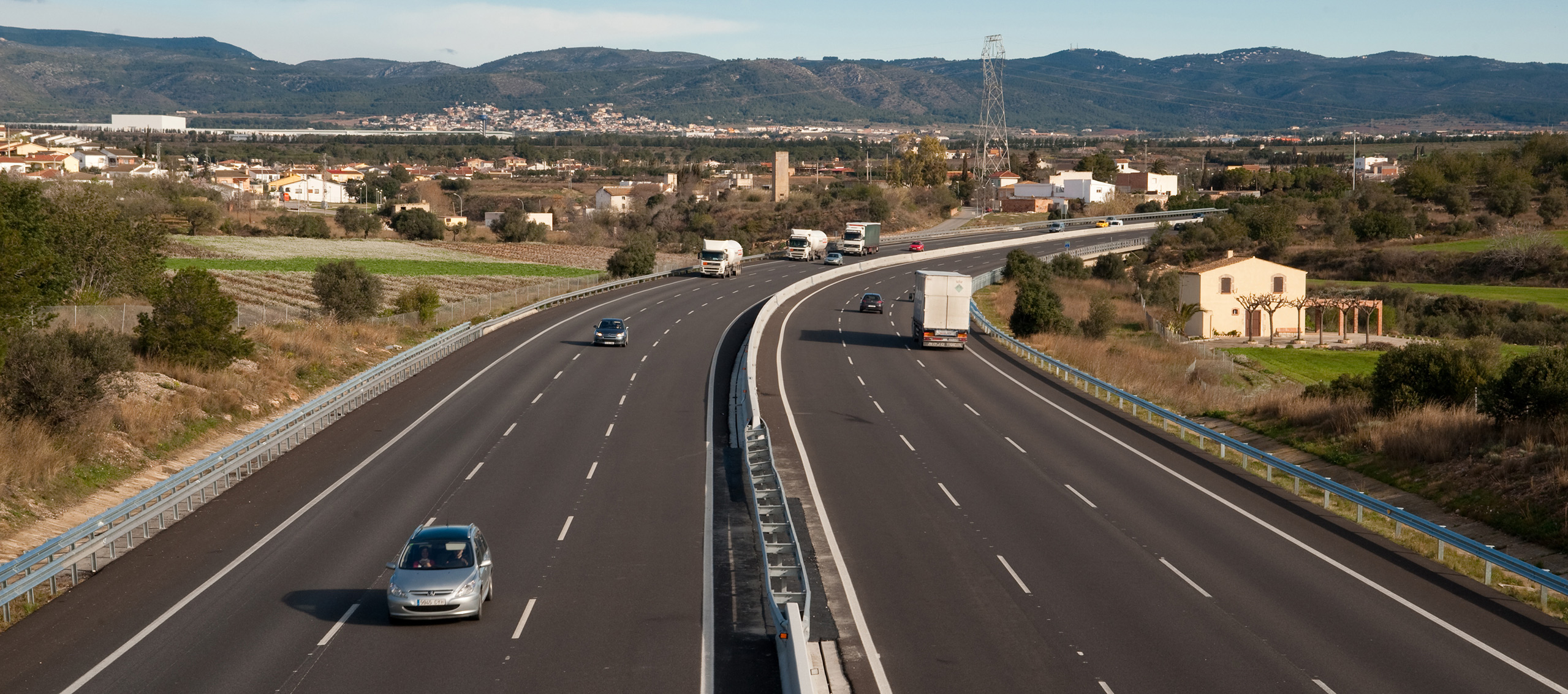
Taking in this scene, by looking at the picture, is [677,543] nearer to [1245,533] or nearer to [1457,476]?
[1245,533]

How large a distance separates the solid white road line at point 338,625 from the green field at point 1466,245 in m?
91.4

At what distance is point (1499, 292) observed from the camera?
72188 mm

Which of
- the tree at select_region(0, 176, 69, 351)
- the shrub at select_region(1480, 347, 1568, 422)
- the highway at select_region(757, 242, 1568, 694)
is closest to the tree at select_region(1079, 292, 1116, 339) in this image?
the highway at select_region(757, 242, 1568, 694)

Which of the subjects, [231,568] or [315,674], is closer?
[315,674]

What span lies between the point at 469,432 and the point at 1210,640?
63.5 feet

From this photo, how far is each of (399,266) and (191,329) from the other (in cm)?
5306

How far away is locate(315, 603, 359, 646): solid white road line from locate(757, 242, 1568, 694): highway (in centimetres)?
634

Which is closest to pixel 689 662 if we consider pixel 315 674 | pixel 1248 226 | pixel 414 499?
pixel 315 674

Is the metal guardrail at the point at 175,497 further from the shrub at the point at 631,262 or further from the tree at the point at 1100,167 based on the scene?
the tree at the point at 1100,167

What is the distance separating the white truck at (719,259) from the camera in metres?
78.4

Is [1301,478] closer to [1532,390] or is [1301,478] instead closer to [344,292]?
[1532,390]

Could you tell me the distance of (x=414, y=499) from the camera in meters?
22.4

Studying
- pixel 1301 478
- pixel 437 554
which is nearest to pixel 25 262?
pixel 437 554

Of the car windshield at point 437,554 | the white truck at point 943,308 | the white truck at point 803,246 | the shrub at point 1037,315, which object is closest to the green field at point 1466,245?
the white truck at point 803,246
